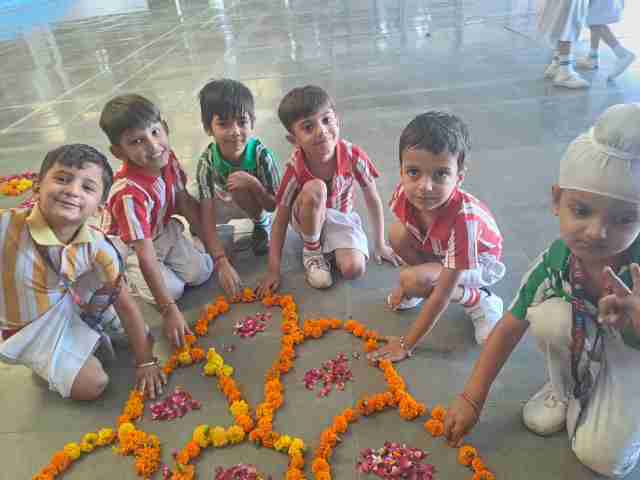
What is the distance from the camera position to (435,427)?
5.98ft

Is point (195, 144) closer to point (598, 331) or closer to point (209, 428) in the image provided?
point (209, 428)

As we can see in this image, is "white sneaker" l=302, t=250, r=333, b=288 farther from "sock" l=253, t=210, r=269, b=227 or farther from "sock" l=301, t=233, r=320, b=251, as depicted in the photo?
"sock" l=253, t=210, r=269, b=227

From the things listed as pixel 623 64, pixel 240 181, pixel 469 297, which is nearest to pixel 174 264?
pixel 240 181

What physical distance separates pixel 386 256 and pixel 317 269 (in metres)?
0.40

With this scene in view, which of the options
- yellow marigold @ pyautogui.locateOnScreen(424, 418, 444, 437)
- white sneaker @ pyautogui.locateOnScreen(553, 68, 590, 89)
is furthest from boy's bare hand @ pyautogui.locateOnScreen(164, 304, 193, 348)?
white sneaker @ pyautogui.locateOnScreen(553, 68, 590, 89)

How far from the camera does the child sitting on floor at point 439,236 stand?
191cm

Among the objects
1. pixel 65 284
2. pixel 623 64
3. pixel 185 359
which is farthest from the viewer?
pixel 623 64

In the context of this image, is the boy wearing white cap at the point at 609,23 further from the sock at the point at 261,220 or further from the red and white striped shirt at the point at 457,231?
the sock at the point at 261,220

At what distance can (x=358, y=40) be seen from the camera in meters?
7.96

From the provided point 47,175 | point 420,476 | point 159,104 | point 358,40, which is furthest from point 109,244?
point 358,40

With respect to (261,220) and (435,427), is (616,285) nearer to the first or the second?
(435,427)

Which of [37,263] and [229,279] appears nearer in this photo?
[37,263]

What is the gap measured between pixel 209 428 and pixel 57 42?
453 inches

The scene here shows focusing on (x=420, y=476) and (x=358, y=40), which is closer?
(x=420, y=476)
